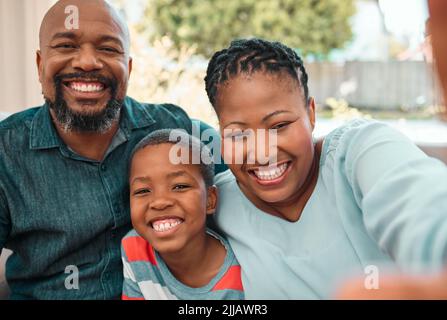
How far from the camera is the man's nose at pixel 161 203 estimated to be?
126 centimetres

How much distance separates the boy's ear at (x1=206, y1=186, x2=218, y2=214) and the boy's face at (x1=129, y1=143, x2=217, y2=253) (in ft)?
0.05

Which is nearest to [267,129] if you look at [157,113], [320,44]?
[157,113]

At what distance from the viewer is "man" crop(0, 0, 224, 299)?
53.6 inches

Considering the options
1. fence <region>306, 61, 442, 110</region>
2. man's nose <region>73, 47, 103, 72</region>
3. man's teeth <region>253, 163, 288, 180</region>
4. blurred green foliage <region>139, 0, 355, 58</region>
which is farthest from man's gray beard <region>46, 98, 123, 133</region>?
fence <region>306, 61, 442, 110</region>

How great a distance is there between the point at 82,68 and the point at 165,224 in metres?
0.49

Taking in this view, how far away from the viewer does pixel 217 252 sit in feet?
4.36

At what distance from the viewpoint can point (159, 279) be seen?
4.30ft

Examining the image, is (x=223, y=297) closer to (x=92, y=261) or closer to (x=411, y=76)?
(x=92, y=261)

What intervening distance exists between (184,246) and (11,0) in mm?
1804

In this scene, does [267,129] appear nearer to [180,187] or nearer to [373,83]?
[180,187]

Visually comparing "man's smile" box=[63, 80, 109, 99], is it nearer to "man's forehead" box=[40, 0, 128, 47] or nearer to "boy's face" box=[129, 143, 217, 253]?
"man's forehead" box=[40, 0, 128, 47]

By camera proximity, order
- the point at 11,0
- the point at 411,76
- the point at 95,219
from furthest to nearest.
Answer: the point at 411,76, the point at 11,0, the point at 95,219

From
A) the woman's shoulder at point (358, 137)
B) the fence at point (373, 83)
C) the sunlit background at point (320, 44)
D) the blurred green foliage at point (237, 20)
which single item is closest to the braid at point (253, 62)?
the woman's shoulder at point (358, 137)
